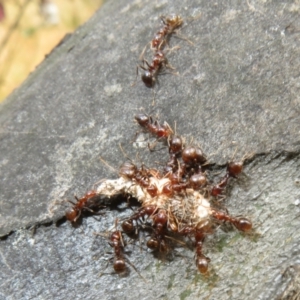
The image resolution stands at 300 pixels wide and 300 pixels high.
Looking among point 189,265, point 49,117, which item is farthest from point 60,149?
point 189,265

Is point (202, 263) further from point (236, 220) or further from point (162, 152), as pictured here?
point (162, 152)

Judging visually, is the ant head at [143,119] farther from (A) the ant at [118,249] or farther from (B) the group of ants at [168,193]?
(A) the ant at [118,249]

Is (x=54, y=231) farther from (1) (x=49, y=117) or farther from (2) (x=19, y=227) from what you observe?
(1) (x=49, y=117)

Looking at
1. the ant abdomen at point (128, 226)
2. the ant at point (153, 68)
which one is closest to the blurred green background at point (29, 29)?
the ant at point (153, 68)

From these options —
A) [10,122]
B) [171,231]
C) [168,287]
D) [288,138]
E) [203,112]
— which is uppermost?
[10,122]

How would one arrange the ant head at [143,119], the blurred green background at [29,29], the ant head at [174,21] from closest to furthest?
the ant head at [143,119], the ant head at [174,21], the blurred green background at [29,29]

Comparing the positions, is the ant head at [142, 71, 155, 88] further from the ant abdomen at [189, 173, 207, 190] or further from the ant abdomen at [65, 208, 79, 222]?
the ant abdomen at [65, 208, 79, 222]
